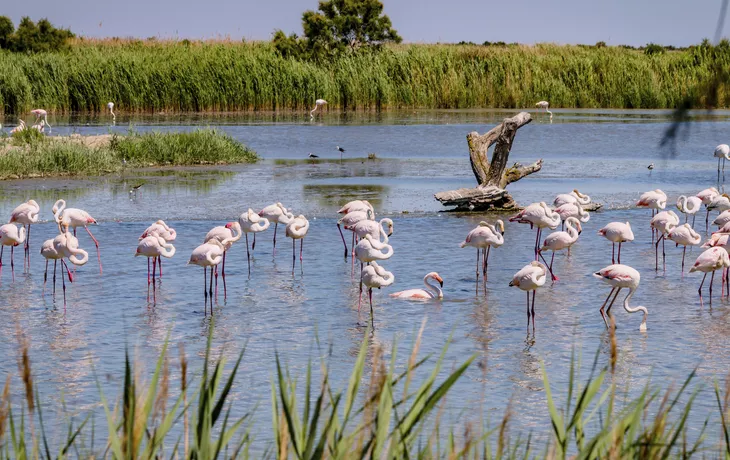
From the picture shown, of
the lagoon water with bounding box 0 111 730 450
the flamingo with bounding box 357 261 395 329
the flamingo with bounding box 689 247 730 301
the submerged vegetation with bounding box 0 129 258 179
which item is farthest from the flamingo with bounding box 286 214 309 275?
the submerged vegetation with bounding box 0 129 258 179

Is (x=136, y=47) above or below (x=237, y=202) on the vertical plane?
above

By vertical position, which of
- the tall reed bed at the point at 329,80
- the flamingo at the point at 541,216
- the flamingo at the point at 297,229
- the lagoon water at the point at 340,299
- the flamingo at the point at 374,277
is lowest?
the lagoon water at the point at 340,299

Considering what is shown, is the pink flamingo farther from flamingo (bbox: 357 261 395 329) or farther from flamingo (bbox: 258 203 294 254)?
flamingo (bbox: 258 203 294 254)

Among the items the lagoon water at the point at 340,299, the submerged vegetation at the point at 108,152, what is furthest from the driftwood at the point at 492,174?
the submerged vegetation at the point at 108,152

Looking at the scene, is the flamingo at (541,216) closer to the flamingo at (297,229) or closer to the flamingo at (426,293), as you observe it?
the flamingo at (426,293)

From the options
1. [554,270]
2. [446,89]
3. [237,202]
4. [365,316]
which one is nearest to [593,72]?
[446,89]

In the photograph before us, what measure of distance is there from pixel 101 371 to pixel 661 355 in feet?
13.2

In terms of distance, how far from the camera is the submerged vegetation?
19688 millimetres

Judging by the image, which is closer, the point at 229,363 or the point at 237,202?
the point at 229,363

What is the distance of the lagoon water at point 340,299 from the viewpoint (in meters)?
7.18

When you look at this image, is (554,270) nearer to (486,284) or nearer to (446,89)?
Result: (486,284)

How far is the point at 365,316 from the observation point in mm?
9344

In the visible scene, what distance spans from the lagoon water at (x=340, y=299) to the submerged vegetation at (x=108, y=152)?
597mm

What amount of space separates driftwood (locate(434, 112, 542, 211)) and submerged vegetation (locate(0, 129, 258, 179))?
7.70m
